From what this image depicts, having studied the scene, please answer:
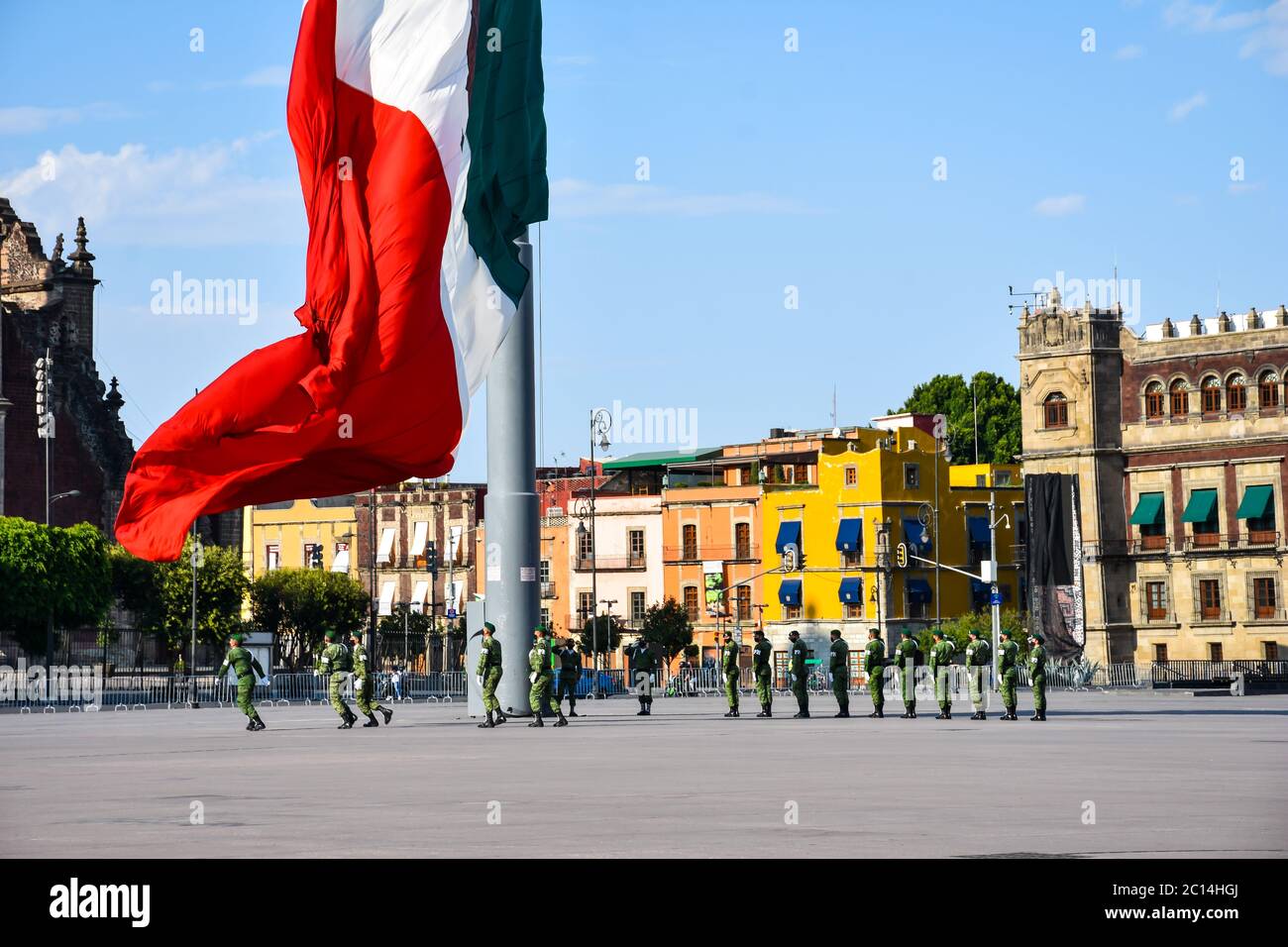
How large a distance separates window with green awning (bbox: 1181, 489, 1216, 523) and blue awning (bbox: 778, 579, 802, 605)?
18360 mm

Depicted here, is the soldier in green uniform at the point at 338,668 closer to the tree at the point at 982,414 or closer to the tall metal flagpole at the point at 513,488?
the tall metal flagpole at the point at 513,488

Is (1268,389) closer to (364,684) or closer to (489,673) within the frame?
(364,684)

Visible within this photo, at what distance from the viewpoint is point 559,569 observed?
4215 inches

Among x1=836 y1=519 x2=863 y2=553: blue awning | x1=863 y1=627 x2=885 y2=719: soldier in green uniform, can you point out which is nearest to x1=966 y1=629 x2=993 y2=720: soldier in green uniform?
x1=863 y1=627 x2=885 y2=719: soldier in green uniform

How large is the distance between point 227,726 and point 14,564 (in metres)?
37.4

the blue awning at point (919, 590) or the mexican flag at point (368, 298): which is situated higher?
the mexican flag at point (368, 298)

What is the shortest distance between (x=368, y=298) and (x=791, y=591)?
7247 centimetres

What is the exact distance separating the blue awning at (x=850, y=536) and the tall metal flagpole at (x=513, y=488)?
61.1 m

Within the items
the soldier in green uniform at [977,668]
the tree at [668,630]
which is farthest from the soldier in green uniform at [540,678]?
the tree at [668,630]

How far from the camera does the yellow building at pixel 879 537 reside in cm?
9512

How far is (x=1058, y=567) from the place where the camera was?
9019cm

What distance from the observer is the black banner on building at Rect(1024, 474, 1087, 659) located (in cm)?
9000

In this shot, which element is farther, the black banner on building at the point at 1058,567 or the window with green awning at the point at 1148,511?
the black banner on building at the point at 1058,567
